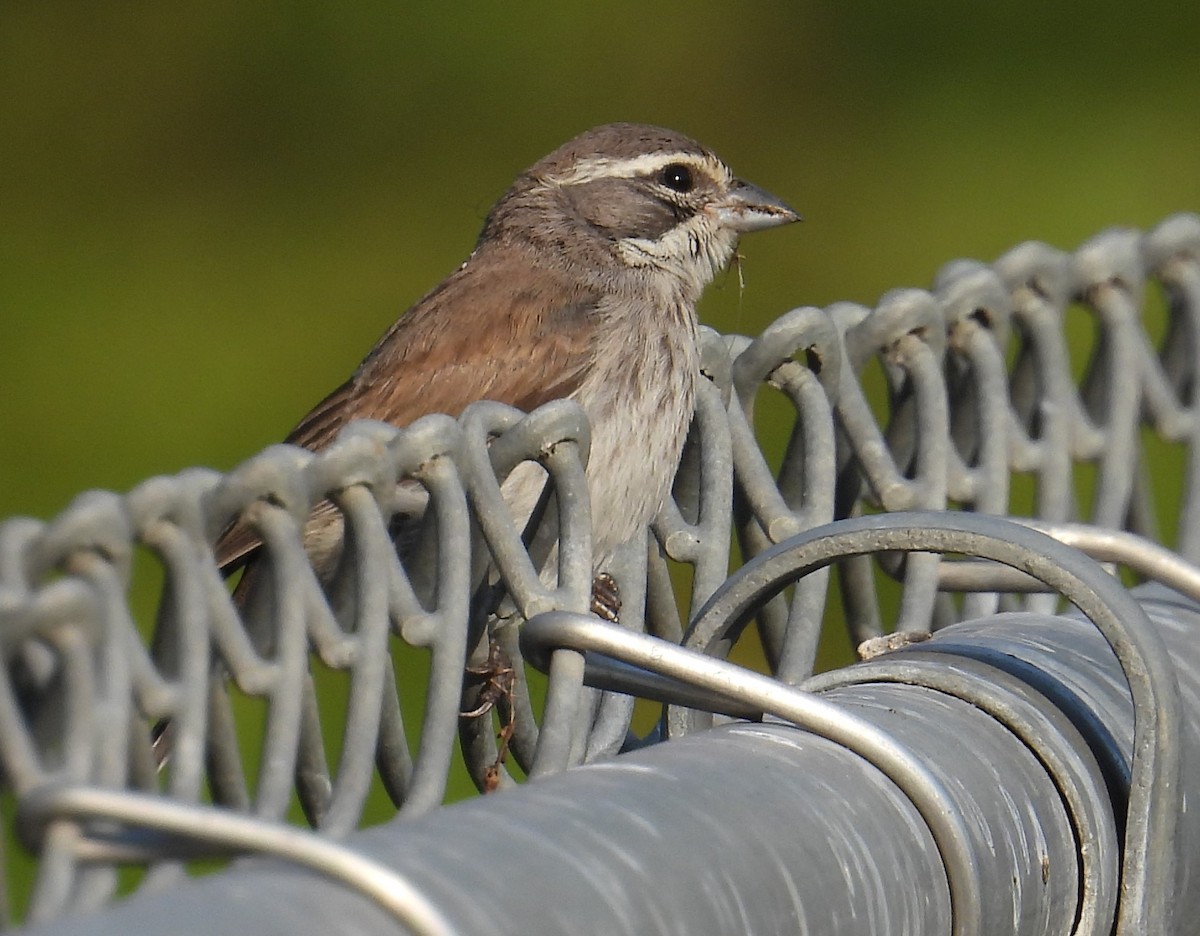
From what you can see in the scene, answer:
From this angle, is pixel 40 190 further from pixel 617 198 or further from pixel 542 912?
pixel 542 912

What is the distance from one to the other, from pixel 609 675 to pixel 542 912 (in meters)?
0.37

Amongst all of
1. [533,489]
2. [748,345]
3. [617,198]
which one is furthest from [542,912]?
[617,198]

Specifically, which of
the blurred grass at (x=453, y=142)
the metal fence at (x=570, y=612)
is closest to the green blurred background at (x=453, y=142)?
the blurred grass at (x=453, y=142)

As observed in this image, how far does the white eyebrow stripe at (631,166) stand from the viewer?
3.16m

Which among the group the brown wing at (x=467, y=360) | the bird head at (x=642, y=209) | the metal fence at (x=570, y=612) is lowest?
the metal fence at (x=570, y=612)

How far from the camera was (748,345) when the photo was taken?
1.96m

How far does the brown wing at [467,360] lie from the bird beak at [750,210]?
0.30m

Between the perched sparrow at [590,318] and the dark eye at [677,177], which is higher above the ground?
the dark eye at [677,177]

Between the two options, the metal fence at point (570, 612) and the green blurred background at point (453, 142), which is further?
the green blurred background at point (453, 142)

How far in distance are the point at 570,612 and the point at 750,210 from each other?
6.67 ft

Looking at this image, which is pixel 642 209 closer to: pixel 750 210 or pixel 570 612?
pixel 750 210

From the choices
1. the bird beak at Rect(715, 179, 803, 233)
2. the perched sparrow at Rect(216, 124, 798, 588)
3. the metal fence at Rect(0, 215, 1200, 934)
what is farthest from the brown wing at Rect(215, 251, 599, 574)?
the metal fence at Rect(0, 215, 1200, 934)

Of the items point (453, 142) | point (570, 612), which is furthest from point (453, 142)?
point (570, 612)

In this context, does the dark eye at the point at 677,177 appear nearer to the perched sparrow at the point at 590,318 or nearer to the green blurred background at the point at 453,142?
the perched sparrow at the point at 590,318
